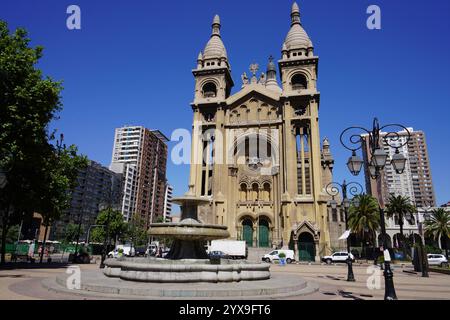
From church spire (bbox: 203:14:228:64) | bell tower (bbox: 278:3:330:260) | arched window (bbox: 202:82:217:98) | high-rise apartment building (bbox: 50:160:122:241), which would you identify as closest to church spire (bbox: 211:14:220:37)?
church spire (bbox: 203:14:228:64)

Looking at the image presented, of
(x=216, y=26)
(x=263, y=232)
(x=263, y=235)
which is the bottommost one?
(x=263, y=235)

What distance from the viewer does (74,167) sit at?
23312 mm

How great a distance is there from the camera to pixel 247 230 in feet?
137

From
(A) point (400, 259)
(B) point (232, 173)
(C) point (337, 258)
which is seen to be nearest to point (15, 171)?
(B) point (232, 173)

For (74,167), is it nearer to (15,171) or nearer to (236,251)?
(15,171)

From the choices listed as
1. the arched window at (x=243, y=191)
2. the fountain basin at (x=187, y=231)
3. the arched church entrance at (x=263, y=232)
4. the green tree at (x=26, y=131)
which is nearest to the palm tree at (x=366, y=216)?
the arched church entrance at (x=263, y=232)

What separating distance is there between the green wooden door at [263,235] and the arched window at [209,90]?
21331 millimetres

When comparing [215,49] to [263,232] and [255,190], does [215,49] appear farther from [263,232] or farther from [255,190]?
[263,232]

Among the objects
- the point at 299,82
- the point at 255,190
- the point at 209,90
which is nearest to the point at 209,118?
the point at 209,90

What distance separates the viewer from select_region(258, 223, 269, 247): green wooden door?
40344 millimetres

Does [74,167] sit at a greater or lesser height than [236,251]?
greater

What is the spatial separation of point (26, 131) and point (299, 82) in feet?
122

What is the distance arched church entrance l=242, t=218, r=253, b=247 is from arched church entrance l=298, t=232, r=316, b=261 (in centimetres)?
654
